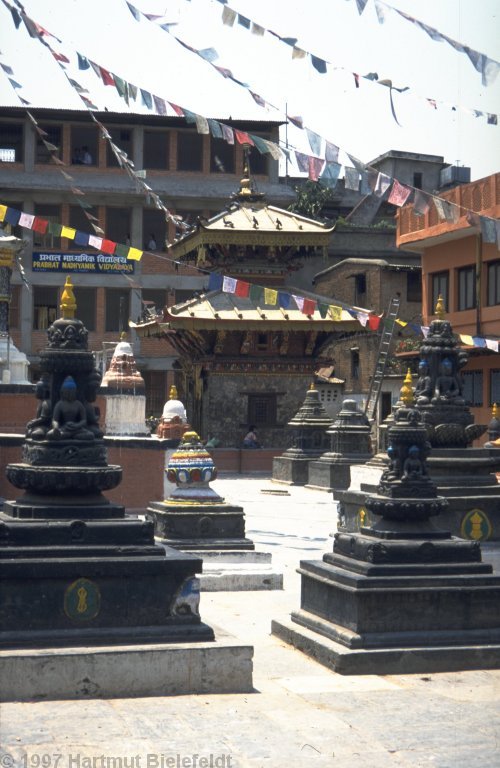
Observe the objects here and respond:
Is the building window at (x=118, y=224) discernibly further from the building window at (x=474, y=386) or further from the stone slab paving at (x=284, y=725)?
the stone slab paving at (x=284, y=725)

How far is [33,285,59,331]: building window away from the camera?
46.5 meters

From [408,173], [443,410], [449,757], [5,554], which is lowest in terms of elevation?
[449,757]

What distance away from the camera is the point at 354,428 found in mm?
26797

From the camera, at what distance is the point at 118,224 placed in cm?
4722

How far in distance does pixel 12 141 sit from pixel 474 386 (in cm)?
2273

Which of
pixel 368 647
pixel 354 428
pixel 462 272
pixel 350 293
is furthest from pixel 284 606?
pixel 350 293

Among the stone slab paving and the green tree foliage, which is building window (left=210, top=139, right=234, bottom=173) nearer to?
the green tree foliage

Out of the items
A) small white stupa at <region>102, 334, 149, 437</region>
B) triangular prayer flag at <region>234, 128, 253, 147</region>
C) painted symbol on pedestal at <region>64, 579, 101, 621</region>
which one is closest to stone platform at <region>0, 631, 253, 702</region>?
painted symbol on pedestal at <region>64, 579, 101, 621</region>

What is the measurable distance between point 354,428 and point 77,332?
62.6 feet

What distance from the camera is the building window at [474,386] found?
108 ft

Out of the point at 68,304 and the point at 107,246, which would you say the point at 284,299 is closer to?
the point at 107,246

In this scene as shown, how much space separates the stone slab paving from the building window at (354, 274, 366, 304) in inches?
1381

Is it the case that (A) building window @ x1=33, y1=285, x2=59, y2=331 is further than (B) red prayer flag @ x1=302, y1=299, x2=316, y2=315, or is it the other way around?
(A) building window @ x1=33, y1=285, x2=59, y2=331

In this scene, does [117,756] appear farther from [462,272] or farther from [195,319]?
[462,272]
